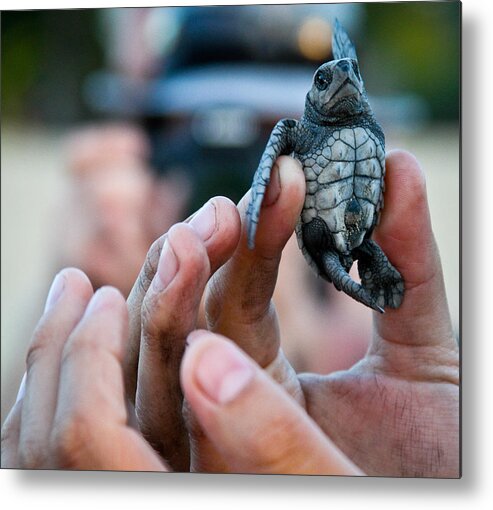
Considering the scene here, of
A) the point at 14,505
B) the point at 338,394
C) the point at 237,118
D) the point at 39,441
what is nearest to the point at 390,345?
the point at 338,394

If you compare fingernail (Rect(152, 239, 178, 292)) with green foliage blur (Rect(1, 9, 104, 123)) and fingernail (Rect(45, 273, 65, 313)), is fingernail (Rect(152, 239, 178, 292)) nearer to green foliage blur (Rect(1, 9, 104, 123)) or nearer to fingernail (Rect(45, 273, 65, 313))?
fingernail (Rect(45, 273, 65, 313))

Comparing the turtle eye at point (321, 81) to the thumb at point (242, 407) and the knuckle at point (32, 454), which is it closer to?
the thumb at point (242, 407)

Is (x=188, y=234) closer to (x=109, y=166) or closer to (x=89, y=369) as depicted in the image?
(x=89, y=369)

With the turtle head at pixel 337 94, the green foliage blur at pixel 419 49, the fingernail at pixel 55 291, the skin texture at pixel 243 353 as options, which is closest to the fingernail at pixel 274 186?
the skin texture at pixel 243 353

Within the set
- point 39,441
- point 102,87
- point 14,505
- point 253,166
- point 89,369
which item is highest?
point 102,87

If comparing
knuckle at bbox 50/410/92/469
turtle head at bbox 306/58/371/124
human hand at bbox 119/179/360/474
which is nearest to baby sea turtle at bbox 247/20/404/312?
turtle head at bbox 306/58/371/124

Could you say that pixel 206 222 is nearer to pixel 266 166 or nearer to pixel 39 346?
pixel 266 166
